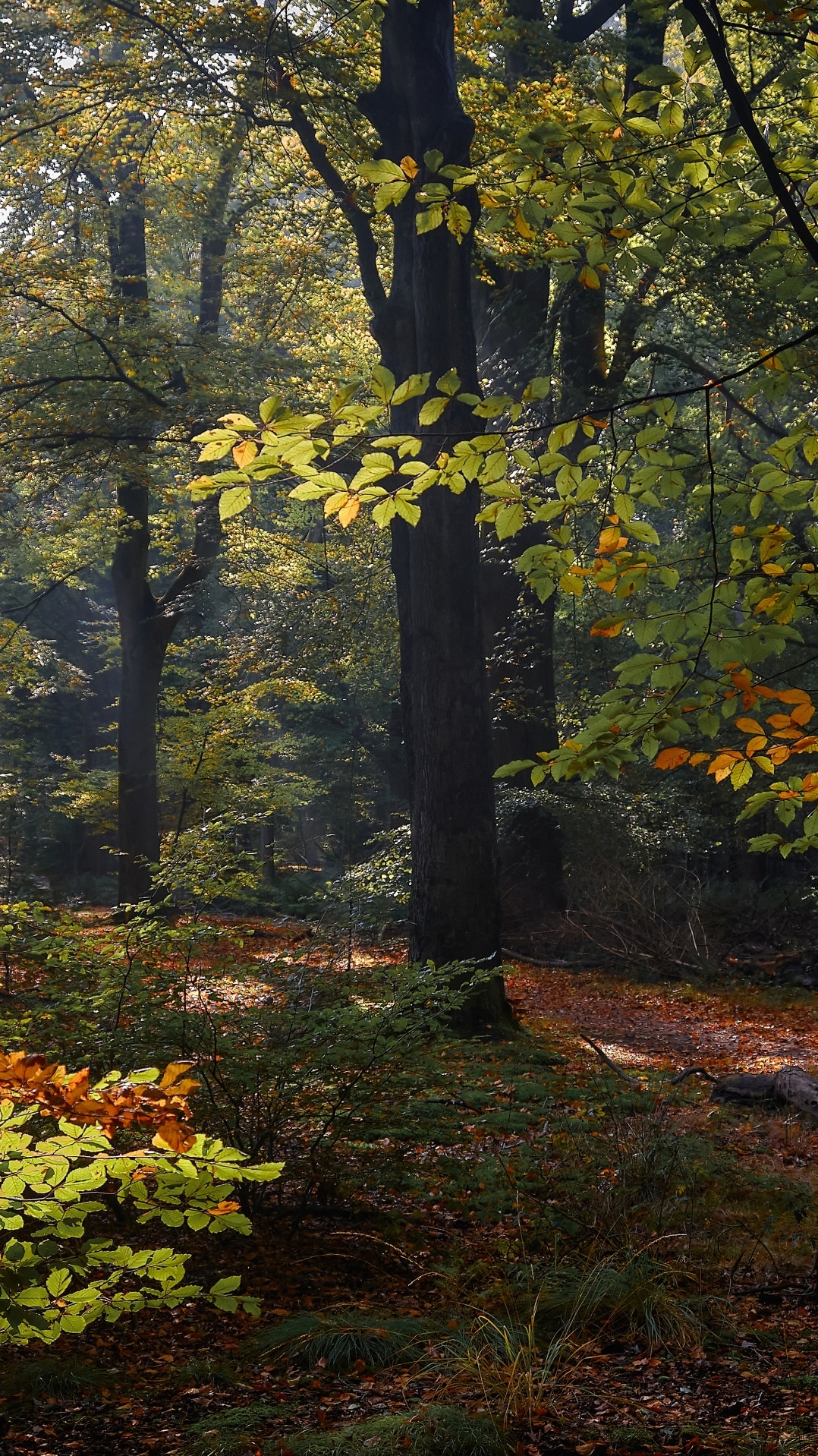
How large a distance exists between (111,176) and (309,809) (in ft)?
64.8

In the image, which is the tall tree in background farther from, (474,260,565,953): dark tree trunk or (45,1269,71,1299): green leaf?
(45,1269,71,1299): green leaf

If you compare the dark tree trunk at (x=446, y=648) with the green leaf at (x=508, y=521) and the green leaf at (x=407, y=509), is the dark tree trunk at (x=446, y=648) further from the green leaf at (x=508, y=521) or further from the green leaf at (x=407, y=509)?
the green leaf at (x=407, y=509)

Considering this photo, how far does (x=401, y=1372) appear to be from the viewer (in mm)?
3477

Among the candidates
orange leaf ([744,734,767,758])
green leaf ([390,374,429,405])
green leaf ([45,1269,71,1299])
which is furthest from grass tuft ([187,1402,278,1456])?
green leaf ([390,374,429,405])

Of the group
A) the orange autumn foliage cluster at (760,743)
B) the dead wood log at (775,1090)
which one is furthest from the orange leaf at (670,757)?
the dead wood log at (775,1090)

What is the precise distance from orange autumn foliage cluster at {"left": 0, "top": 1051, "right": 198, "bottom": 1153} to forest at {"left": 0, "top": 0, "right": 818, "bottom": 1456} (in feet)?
0.06

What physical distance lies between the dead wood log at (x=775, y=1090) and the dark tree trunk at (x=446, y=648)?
75.0 inches

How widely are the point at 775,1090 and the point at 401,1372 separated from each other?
458 cm

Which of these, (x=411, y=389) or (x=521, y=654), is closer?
(x=411, y=389)

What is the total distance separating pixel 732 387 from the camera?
2105cm

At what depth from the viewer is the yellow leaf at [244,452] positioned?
2.48 metres

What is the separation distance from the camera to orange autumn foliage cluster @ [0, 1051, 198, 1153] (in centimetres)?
232

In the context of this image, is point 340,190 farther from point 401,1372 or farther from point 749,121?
point 401,1372

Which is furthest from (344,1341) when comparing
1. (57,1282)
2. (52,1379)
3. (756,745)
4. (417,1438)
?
(756,745)
